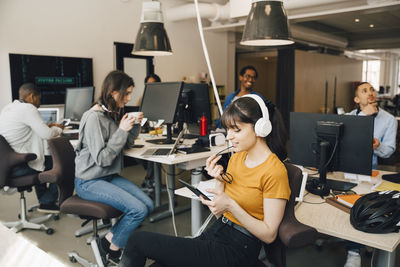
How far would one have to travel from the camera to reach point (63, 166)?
2441mm

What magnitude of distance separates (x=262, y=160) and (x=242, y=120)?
22 centimetres

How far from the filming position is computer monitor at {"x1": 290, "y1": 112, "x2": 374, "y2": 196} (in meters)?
2.02

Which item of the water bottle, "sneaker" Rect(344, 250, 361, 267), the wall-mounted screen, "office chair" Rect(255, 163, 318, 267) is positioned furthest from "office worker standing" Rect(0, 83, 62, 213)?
"sneaker" Rect(344, 250, 361, 267)

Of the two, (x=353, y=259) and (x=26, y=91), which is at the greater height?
(x=26, y=91)

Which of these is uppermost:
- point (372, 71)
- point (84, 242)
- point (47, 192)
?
point (372, 71)

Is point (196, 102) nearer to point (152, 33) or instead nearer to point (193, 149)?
point (193, 149)

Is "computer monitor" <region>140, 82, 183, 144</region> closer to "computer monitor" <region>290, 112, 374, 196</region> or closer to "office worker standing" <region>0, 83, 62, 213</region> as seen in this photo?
"office worker standing" <region>0, 83, 62, 213</region>

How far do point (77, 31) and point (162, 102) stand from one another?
298 centimetres

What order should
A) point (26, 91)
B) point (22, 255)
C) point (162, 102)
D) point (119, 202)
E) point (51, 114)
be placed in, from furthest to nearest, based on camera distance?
point (51, 114) → point (26, 91) → point (162, 102) → point (119, 202) → point (22, 255)

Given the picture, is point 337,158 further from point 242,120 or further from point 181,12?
point 181,12

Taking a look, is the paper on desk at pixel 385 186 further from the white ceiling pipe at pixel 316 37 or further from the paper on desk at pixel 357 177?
the white ceiling pipe at pixel 316 37

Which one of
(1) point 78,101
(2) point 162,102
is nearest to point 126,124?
(2) point 162,102

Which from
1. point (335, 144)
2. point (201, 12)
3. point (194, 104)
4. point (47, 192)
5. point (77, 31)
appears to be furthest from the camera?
point (201, 12)

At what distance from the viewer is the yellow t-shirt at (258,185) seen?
57.7 inches
